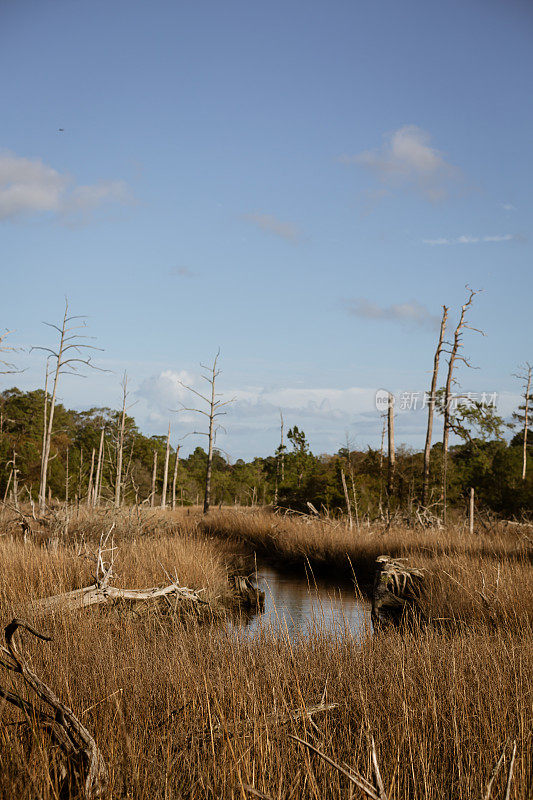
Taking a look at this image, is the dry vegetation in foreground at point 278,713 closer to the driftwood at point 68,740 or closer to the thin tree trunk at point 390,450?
the driftwood at point 68,740

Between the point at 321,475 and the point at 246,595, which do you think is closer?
the point at 246,595

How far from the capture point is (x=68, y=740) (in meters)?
3.03

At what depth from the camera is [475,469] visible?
30672 millimetres

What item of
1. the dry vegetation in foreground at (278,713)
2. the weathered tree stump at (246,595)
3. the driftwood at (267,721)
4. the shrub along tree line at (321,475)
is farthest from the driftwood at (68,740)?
the shrub along tree line at (321,475)

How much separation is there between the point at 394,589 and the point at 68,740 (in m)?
9.30

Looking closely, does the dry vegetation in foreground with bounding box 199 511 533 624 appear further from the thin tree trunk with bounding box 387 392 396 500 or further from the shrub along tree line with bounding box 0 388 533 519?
the thin tree trunk with bounding box 387 392 396 500

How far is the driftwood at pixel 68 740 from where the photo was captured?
2.93 m

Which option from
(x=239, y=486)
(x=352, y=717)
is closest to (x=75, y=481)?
(x=239, y=486)

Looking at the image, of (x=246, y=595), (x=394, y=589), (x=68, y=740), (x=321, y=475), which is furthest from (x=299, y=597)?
(x=321, y=475)

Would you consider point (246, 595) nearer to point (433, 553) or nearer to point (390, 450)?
point (433, 553)

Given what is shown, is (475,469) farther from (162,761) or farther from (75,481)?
(162,761)

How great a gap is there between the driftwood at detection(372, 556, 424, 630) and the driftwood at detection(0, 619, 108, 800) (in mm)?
8073

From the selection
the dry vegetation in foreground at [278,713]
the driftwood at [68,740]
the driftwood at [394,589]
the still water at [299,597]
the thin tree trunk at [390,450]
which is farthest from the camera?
the thin tree trunk at [390,450]

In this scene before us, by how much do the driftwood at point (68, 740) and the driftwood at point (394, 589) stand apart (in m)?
8.07
